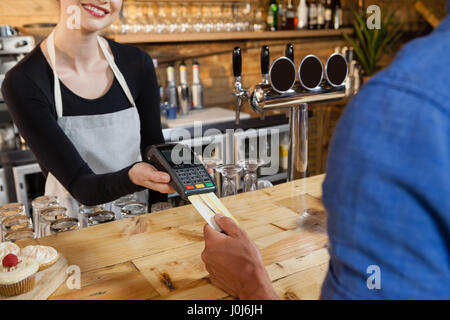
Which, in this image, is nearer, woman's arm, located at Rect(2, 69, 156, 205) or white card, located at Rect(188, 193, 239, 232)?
white card, located at Rect(188, 193, 239, 232)

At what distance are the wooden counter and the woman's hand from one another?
9cm

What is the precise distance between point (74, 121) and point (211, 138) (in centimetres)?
129

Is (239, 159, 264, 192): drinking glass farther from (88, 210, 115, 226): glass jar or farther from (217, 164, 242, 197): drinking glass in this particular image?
(88, 210, 115, 226): glass jar

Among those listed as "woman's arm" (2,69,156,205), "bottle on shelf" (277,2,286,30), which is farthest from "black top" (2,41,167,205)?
"bottle on shelf" (277,2,286,30)

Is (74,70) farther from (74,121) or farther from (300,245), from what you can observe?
(300,245)

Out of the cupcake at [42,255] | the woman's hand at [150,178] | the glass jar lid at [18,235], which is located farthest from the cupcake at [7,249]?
the woman's hand at [150,178]

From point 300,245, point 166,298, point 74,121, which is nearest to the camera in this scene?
point 166,298

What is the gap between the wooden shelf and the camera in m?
2.97

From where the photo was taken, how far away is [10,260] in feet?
2.88

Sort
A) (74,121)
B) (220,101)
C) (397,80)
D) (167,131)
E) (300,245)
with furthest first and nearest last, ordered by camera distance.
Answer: (220,101), (167,131), (74,121), (300,245), (397,80)

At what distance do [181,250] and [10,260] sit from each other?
0.36 meters

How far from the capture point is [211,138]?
2941 mm

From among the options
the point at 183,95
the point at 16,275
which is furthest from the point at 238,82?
the point at 183,95
